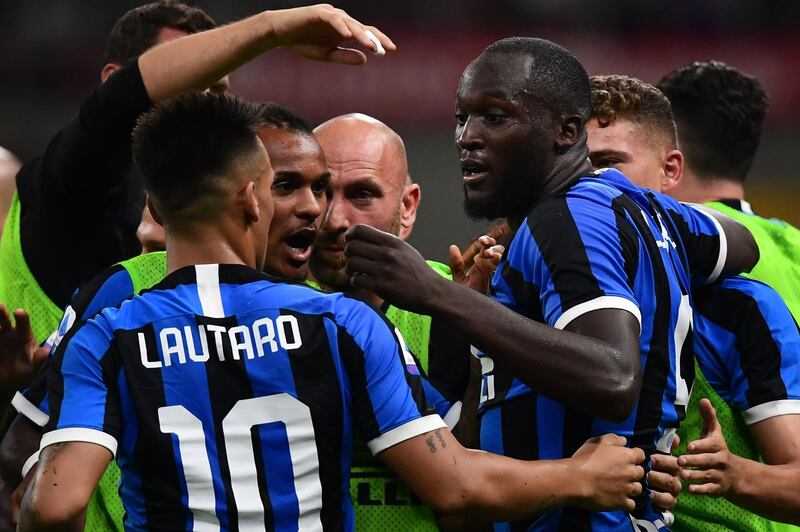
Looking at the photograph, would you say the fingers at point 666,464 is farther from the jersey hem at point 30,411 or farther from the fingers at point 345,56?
the jersey hem at point 30,411

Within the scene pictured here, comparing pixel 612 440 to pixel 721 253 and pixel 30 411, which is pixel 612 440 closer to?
pixel 721 253

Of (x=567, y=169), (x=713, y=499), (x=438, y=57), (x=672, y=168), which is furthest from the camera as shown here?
(x=438, y=57)

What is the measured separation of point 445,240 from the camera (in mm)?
9562

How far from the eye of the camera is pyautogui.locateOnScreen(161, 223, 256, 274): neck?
8.74 ft

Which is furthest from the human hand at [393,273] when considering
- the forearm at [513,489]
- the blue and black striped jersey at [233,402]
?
the forearm at [513,489]

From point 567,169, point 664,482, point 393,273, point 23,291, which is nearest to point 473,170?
point 567,169

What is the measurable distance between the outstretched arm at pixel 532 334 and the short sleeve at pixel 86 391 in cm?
57

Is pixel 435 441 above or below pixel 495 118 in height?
below

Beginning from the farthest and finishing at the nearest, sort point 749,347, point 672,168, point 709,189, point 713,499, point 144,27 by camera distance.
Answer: point 709,189, point 144,27, point 672,168, point 713,499, point 749,347

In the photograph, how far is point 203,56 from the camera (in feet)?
10.3

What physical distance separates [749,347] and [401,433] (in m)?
1.06

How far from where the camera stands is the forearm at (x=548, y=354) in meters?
2.44

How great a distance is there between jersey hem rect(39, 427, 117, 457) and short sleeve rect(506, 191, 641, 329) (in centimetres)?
97

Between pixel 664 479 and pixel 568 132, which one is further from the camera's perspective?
pixel 568 132
